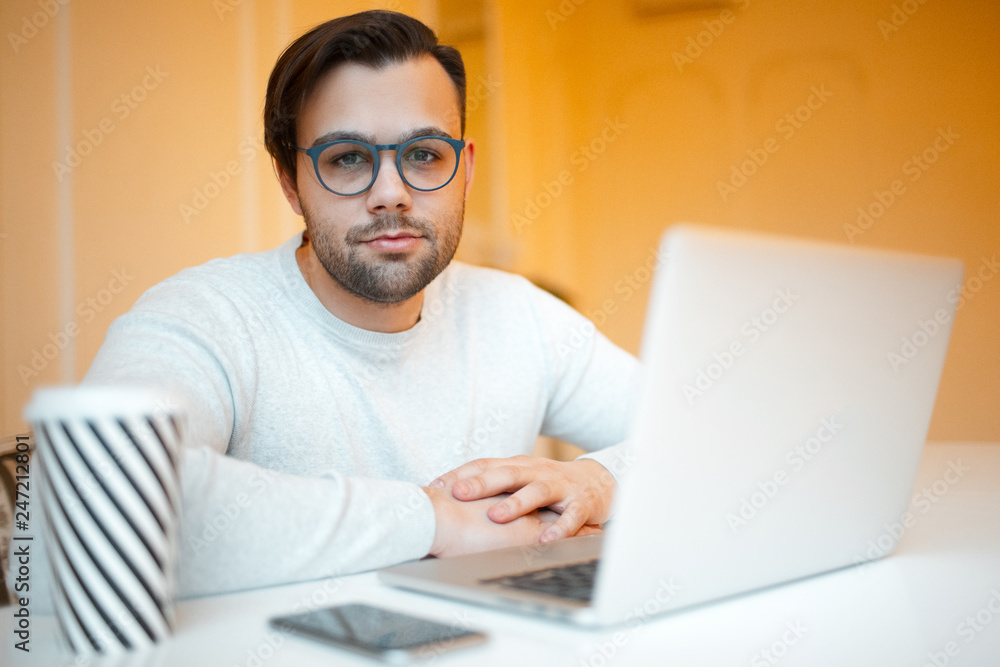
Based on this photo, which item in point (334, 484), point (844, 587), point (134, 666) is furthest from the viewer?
point (334, 484)

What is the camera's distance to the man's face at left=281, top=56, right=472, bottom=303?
1322 millimetres

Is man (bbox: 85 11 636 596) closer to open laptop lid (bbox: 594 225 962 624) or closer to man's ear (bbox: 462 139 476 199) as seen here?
man's ear (bbox: 462 139 476 199)

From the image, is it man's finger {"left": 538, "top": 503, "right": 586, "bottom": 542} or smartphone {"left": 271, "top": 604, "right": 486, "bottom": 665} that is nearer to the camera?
smartphone {"left": 271, "top": 604, "right": 486, "bottom": 665}

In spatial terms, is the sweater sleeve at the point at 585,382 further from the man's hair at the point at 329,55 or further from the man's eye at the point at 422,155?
the man's hair at the point at 329,55

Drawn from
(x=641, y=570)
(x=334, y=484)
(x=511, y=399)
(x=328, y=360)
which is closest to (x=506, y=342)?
(x=511, y=399)

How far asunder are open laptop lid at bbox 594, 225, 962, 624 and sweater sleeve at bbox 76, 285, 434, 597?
12.2 inches

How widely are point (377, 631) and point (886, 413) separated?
465 millimetres

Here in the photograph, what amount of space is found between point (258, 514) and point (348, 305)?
72 centimetres

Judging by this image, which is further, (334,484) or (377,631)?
(334,484)

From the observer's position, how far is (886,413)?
71 cm

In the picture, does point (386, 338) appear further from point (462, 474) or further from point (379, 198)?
point (462, 474)

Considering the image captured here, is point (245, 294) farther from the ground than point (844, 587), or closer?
farther from the ground

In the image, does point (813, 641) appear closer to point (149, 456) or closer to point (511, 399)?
point (149, 456)

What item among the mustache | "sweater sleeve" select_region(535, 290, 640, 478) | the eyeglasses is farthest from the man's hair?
"sweater sleeve" select_region(535, 290, 640, 478)
